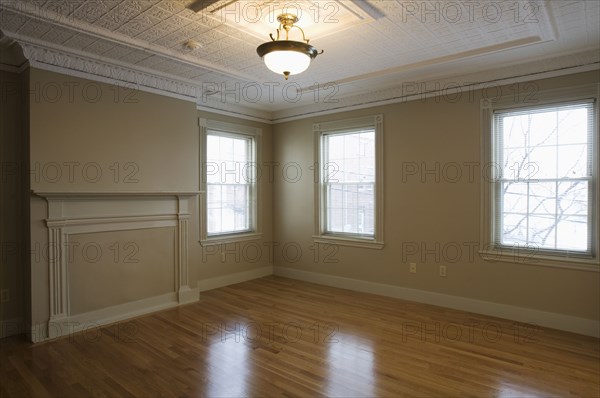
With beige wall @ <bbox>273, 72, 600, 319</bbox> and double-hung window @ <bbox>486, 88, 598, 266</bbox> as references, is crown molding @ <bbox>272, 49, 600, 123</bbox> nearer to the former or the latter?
beige wall @ <bbox>273, 72, 600, 319</bbox>

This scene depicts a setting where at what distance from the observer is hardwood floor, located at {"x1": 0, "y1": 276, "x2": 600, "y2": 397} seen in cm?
262

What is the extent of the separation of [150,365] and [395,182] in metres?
3.32

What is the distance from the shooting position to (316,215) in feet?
18.2

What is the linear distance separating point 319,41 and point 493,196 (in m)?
2.42

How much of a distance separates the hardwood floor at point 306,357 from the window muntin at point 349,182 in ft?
4.29

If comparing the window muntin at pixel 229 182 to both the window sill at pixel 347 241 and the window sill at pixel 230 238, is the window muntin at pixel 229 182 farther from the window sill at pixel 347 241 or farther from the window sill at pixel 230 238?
the window sill at pixel 347 241

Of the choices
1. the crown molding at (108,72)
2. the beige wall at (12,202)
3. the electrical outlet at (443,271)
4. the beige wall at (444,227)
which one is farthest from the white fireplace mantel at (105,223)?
the electrical outlet at (443,271)

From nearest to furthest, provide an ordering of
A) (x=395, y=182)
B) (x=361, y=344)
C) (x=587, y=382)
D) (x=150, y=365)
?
(x=587, y=382)
(x=150, y=365)
(x=361, y=344)
(x=395, y=182)

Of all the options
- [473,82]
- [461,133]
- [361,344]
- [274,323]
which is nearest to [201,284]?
[274,323]

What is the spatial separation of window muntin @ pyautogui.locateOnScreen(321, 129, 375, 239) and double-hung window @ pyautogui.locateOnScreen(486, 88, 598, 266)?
1.49 meters

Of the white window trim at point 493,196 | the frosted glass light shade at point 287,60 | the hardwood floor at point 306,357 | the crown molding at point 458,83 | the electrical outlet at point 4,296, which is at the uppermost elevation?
the crown molding at point 458,83

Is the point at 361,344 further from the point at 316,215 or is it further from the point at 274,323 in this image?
the point at 316,215

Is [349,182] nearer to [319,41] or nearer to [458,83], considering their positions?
[458,83]

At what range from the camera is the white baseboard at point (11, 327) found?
348 cm
